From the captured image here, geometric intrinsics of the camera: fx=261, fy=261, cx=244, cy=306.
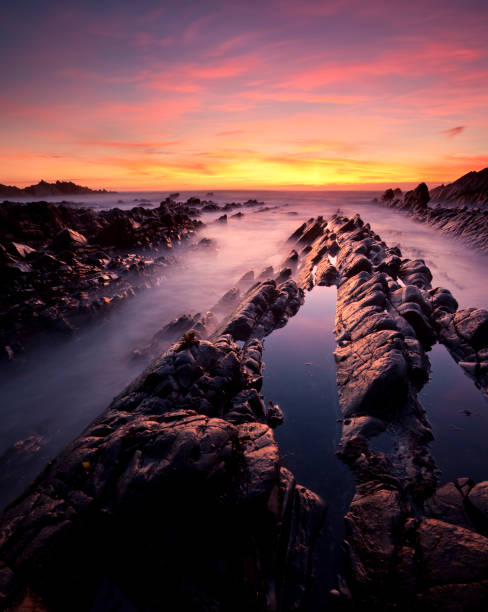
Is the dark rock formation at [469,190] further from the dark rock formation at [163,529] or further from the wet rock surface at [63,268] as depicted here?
the dark rock formation at [163,529]

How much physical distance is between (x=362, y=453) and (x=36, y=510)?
8.79 meters

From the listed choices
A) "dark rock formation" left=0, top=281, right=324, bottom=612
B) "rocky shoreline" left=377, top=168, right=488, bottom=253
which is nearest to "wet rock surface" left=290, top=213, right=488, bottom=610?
"dark rock formation" left=0, top=281, right=324, bottom=612

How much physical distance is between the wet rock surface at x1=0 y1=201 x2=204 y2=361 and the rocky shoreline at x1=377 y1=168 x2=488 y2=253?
159 feet

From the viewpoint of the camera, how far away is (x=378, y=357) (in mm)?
10914

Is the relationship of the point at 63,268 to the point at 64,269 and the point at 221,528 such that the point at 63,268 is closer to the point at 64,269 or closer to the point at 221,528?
the point at 64,269

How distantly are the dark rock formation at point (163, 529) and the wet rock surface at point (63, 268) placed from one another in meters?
15.6

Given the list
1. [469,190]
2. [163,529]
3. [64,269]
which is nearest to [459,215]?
[469,190]

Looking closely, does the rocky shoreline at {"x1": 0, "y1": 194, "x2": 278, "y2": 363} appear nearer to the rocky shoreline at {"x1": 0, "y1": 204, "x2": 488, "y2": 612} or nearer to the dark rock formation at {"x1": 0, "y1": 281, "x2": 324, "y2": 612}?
the rocky shoreline at {"x1": 0, "y1": 204, "x2": 488, "y2": 612}

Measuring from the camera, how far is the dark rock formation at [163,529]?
505 cm

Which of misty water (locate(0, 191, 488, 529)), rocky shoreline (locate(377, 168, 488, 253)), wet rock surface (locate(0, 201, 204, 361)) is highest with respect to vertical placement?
rocky shoreline (locate(377, 168, 488, 253))

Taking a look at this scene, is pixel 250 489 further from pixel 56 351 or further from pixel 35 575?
pixel 56 351

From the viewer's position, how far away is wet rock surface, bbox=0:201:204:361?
18.9m

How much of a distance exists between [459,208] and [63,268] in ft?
279

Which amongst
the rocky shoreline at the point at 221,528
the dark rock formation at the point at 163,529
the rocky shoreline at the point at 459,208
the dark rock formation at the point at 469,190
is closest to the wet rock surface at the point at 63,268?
the rocky shoreline at the point at 221,528
